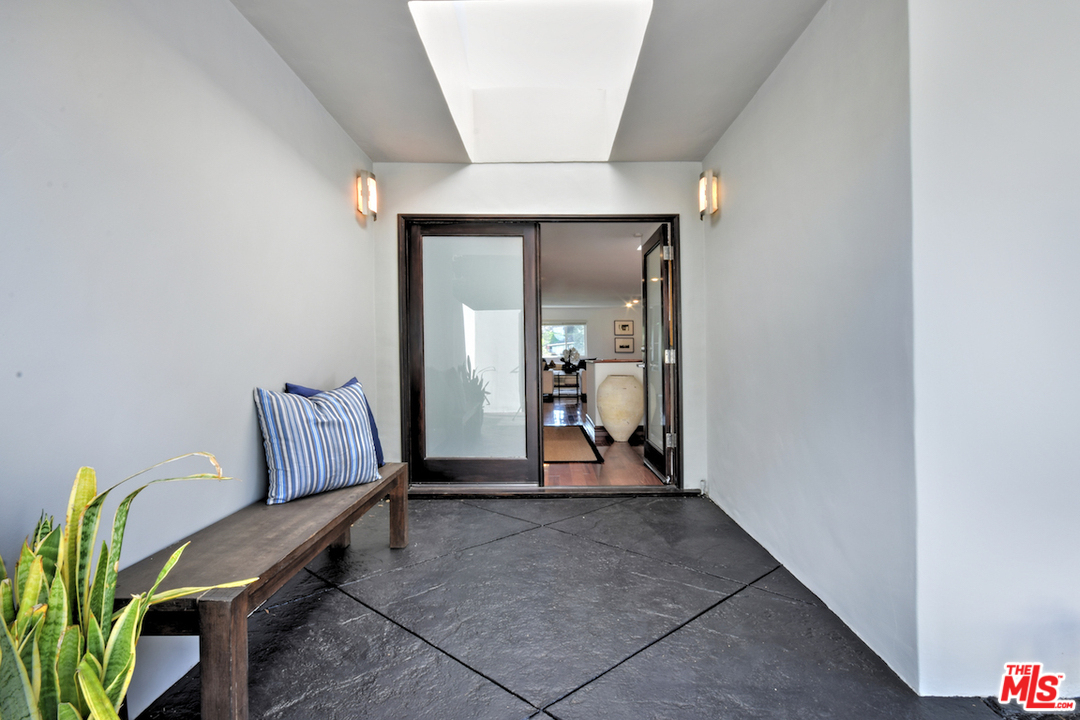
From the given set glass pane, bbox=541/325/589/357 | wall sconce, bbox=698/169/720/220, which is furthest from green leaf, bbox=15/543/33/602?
glass pane, bbox=541/325/589/357

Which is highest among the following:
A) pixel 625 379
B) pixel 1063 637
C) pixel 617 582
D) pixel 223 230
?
pixel 223 230

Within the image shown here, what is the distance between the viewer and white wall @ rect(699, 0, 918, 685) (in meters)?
1.43

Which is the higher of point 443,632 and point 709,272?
point 709,272

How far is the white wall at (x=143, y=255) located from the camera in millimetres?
1061

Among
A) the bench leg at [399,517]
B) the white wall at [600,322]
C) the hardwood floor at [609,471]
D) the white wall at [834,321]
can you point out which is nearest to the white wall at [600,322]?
the white wall at [600,322]

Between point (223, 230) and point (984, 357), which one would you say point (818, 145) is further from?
point (223, 230)

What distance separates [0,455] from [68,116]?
0.81 m

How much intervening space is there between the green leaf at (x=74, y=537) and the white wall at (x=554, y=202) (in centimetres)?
243

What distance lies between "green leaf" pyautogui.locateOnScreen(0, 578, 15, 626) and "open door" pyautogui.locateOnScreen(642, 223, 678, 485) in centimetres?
316

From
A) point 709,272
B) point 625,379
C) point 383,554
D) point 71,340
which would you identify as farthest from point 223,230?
point 625,379

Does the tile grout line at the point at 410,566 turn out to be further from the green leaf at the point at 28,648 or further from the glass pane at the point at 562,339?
the glass pane at the point at 562,339

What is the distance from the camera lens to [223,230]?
171 centimetres

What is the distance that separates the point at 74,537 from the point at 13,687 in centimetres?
23

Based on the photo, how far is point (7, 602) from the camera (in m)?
0.83
